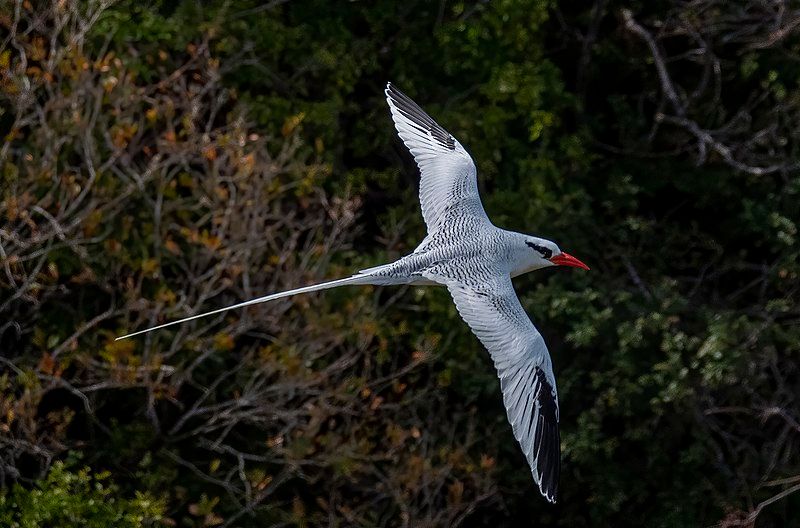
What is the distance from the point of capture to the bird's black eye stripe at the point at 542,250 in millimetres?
8367

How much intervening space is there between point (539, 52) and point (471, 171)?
422 centimetres

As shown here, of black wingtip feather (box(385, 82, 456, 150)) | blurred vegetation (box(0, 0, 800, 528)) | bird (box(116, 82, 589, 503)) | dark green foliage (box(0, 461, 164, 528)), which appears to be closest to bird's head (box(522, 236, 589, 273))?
bird (box(116, 82, 589, 503))

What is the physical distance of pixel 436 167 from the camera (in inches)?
364

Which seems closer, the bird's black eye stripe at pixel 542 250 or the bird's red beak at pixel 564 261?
the bird's black eye stripe at pixel 542 250

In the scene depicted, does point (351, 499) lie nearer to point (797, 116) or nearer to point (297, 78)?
point (297, 78)

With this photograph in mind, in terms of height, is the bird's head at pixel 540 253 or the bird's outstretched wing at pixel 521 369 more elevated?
A: the bird's head at pixel 540 253

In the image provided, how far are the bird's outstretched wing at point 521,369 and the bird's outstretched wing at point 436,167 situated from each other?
96cm

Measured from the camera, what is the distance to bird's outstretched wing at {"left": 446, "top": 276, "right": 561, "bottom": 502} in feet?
25.5

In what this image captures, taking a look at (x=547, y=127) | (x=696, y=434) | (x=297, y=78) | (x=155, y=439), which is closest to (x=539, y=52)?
(x=547, y=127)

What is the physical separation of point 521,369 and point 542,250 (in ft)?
2.83

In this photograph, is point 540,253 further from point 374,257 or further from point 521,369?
point 374,257

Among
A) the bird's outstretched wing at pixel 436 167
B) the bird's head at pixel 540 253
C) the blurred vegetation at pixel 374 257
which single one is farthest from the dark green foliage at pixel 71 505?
the bird's head at pixel 540 253

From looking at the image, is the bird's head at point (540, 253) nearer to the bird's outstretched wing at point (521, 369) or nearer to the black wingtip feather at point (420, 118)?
the bird's outstretched wing at point (521, 369)

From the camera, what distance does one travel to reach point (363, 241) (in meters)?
13.0
